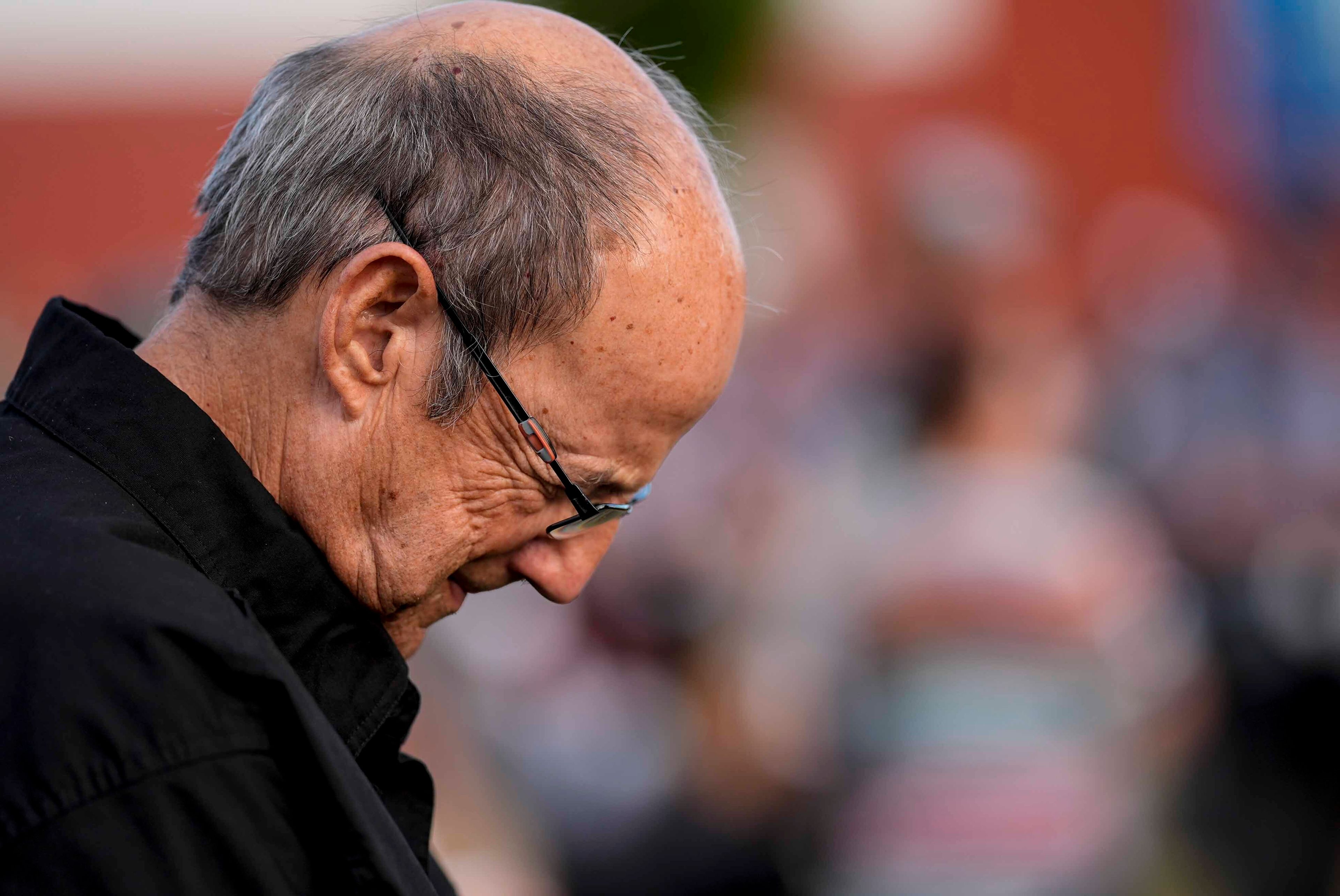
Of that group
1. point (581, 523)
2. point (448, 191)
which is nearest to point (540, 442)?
point (581, 523)

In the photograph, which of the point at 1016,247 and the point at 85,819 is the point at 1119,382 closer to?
the point at 1016,247

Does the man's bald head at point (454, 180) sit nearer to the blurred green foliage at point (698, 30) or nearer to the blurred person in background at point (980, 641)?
the blurred person in background at point (980, 641)

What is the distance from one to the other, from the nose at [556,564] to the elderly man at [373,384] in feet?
0.15

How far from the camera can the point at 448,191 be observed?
128cm

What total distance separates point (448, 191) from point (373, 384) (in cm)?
24

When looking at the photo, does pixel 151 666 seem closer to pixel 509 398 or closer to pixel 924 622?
pixel 509 398

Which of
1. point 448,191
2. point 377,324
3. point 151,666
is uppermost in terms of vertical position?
point 448,191

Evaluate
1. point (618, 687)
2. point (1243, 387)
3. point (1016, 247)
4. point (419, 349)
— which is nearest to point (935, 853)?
point (618, 687)

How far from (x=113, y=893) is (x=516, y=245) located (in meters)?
0.75

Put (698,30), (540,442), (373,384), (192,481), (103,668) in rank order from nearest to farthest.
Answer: (103,668)
(192,481)
(373,384)
(540,442)
(698,30)

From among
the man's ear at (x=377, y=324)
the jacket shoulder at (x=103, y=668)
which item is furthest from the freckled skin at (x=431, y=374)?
the jacket shoulder at (x=103, y=668)

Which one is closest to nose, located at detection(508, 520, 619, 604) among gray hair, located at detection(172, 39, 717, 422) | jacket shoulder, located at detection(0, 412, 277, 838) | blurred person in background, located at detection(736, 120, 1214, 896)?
gray hair, located at detection(172, 39, 717, 422)

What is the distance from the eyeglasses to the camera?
1.29 meters

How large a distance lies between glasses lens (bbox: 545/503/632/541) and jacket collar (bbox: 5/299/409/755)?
32cm
